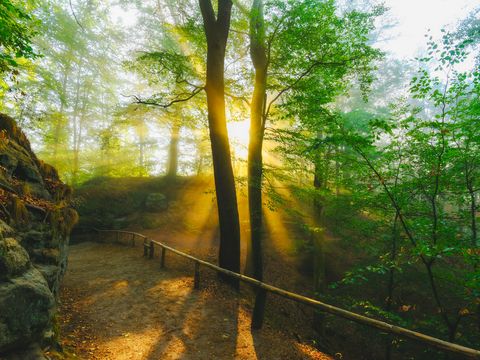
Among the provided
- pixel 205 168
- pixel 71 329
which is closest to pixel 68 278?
pixel 71 329

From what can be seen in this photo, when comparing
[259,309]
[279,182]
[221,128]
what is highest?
[221,128]

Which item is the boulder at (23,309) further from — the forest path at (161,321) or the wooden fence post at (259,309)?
the wooden fence post at (259,309)

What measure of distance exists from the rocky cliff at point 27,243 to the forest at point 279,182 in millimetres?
193

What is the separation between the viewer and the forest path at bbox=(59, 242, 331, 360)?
4.92m

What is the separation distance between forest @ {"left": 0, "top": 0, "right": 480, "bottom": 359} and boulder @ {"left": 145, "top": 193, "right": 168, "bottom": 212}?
0.11m

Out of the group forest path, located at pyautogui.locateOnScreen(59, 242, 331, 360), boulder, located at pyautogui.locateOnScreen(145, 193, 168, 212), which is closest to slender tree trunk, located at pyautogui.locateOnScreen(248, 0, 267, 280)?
forest path, located at pyautogui.locateOnScreen(59, 242, 331, 360)

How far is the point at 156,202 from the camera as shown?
20828 millimetres

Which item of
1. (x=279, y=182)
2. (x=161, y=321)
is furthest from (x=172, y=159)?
(x=161, y=321)

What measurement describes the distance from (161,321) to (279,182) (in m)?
8.16

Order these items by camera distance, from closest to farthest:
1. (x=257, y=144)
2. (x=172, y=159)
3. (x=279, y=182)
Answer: (x=257, y=144) → (x=279, y=182) → (x=172, y=159)

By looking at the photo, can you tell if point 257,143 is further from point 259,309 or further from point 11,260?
point 11,260

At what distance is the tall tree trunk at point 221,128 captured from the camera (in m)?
8.43

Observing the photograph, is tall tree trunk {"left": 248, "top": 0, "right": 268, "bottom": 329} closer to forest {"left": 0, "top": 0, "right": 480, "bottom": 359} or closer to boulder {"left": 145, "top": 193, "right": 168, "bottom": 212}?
forest {"left": 0, "top": 0, "right": 480, "bottom": 359}

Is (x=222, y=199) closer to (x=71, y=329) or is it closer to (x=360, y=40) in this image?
(x=71, y=329)
